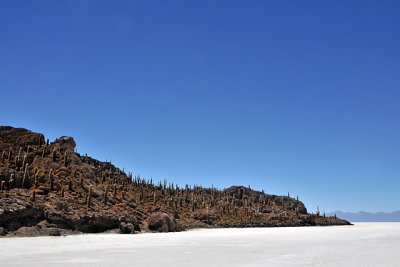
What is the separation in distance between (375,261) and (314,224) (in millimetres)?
62887

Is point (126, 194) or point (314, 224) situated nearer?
point (126, 194)

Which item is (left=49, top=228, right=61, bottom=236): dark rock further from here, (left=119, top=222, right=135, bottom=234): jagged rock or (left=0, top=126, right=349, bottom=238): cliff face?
(left=119, top=222, right=135, bottom=234): jagged rock

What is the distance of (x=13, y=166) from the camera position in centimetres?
3647

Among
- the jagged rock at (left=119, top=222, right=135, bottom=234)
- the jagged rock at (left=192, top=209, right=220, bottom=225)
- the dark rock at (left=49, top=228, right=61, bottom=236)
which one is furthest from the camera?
the jagged rock at (left=192, top=209, right=220, bottom=225)

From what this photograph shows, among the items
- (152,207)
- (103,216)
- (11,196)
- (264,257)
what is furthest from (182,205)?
(264,257)

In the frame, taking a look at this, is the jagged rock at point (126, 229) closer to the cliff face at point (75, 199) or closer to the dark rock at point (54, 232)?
the cliff face at point (75, 199)

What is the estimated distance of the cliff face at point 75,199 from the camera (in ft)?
97.0

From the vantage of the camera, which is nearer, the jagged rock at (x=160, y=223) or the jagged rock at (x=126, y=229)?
the jagged rock at (x=126, y=229)

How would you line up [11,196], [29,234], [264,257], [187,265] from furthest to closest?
[11,196]
[29,234]
[264,257]
[187,265]

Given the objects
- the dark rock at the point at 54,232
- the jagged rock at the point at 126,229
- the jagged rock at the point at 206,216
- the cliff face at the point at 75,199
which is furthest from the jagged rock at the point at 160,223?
the jagged rock at the point at 206,216

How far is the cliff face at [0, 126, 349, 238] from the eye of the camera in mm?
29578

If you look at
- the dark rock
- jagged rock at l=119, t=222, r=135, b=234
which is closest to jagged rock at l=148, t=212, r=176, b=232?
jagged rock at l=119, t=222, r=135, b=234

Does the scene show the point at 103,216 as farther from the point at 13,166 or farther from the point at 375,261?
the point at 375,261

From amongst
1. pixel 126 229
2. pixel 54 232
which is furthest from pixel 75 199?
pixel 54 232
